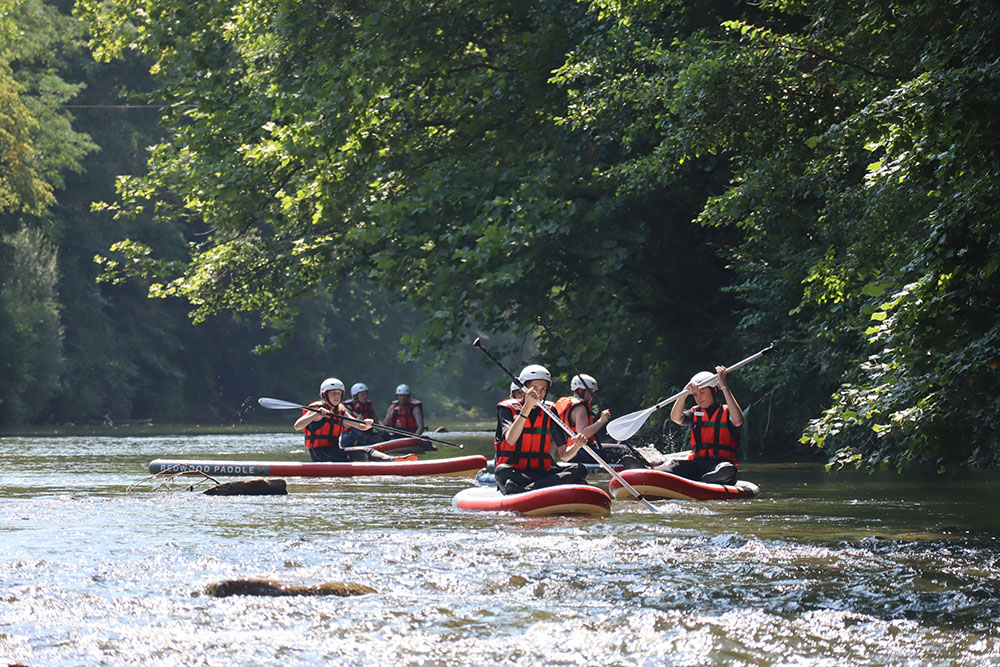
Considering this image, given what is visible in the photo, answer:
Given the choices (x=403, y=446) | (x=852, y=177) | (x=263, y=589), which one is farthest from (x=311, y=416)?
(x=263, y=589)

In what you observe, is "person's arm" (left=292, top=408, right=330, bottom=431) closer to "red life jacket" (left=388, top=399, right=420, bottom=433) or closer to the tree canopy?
the tree canopy

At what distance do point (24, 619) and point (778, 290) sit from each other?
1215 cm

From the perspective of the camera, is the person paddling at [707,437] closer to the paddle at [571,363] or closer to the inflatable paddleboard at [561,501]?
the paddle at [571,363]

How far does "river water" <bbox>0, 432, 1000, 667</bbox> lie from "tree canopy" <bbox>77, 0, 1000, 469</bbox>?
1.01m

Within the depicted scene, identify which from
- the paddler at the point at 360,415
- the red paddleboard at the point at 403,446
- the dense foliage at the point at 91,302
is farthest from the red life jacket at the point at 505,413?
the dense foliage at the point at 91,302

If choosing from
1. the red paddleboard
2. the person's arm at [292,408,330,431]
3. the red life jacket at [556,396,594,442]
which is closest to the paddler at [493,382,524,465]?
the red life jacket at [556,396,594,442]

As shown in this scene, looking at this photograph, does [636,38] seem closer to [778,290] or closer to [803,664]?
[778,290]

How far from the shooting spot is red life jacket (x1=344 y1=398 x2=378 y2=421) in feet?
69.4

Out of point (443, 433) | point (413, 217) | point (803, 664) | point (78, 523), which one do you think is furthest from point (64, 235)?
point (803, 664)

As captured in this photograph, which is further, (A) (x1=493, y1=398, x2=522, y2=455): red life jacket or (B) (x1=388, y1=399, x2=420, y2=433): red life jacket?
(B) (x1=388, y1=399, x2=420, y2=433): red life jacket

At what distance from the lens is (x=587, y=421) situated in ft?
48.0

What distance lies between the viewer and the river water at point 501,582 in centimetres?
587

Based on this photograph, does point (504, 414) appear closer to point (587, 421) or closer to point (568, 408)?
point (568, 408)

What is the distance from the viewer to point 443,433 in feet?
120
